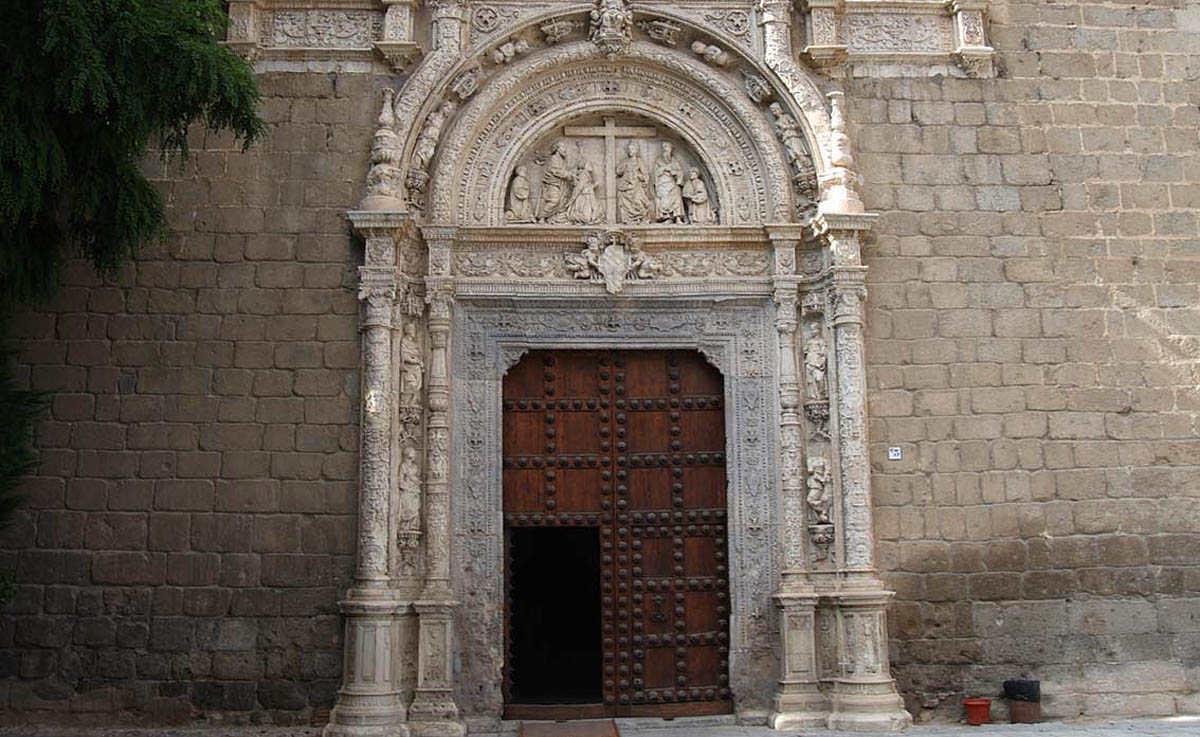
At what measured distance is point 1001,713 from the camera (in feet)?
23.3

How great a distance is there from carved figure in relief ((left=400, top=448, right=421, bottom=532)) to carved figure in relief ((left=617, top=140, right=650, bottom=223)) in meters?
2.38

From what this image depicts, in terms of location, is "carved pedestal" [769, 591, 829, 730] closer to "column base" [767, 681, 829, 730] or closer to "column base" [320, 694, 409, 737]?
"column base" [767, 681, 829, 730]

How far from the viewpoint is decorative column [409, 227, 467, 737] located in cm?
684

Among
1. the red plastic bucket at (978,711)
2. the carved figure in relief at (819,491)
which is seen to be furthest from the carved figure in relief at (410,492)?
the red plastic bucket at (978,711)

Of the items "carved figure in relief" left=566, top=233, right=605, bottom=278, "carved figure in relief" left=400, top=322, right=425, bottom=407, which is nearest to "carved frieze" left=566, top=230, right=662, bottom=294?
"carved figure in relief" left=566, top=233, right=605, bottom=278

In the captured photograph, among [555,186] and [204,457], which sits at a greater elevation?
[555,186]

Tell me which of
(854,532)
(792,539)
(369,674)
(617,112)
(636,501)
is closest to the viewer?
(369,674)

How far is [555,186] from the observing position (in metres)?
7.87

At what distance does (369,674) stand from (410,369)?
6.79 ft

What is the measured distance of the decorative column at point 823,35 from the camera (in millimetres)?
7738

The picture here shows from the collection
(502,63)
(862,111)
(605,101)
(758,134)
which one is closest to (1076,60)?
(862,111)

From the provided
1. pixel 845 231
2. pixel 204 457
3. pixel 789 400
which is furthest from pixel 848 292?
pixel 204 457

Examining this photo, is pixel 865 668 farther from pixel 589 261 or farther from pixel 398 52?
pixel 398 52

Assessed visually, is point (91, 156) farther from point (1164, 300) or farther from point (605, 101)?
point (1164, 300)
